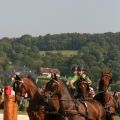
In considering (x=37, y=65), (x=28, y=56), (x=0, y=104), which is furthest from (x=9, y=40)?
(x=0, y=104)

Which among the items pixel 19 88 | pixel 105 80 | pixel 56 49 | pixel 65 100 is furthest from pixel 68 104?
pixel 56 49

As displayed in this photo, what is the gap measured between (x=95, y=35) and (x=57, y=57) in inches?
952

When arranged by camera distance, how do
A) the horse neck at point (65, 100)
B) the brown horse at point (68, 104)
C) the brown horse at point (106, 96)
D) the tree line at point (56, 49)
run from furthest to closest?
1. the tree line at point (56, 49)
2. the brown horse at point (106, 96)
3. the horse neck at point (65, 100)
4. the brown horse at point (68, 104)

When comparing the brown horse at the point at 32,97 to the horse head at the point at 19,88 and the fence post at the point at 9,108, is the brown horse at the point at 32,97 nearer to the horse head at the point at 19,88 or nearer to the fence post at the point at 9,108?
the horse head at the point at 19,88

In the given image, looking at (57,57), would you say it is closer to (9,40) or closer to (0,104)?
(9,40)

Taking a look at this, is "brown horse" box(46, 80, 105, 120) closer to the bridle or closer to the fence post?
the bridle

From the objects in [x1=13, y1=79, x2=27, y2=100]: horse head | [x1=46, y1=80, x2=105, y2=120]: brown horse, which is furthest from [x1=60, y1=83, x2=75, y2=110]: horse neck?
[x1=13, y1=79, x2=27, y2=100]: horse head

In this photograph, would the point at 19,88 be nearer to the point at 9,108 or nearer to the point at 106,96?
the point at 9,108

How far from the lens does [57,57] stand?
493 feet

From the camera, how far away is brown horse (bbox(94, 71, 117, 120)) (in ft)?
55.8

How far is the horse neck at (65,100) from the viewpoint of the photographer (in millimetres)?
14336

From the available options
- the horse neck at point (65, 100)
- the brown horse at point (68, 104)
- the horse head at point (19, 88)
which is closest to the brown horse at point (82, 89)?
the brown horse at point (68, 104)

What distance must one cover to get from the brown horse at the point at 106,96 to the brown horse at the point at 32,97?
9.68 ft

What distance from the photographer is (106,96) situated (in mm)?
17094
